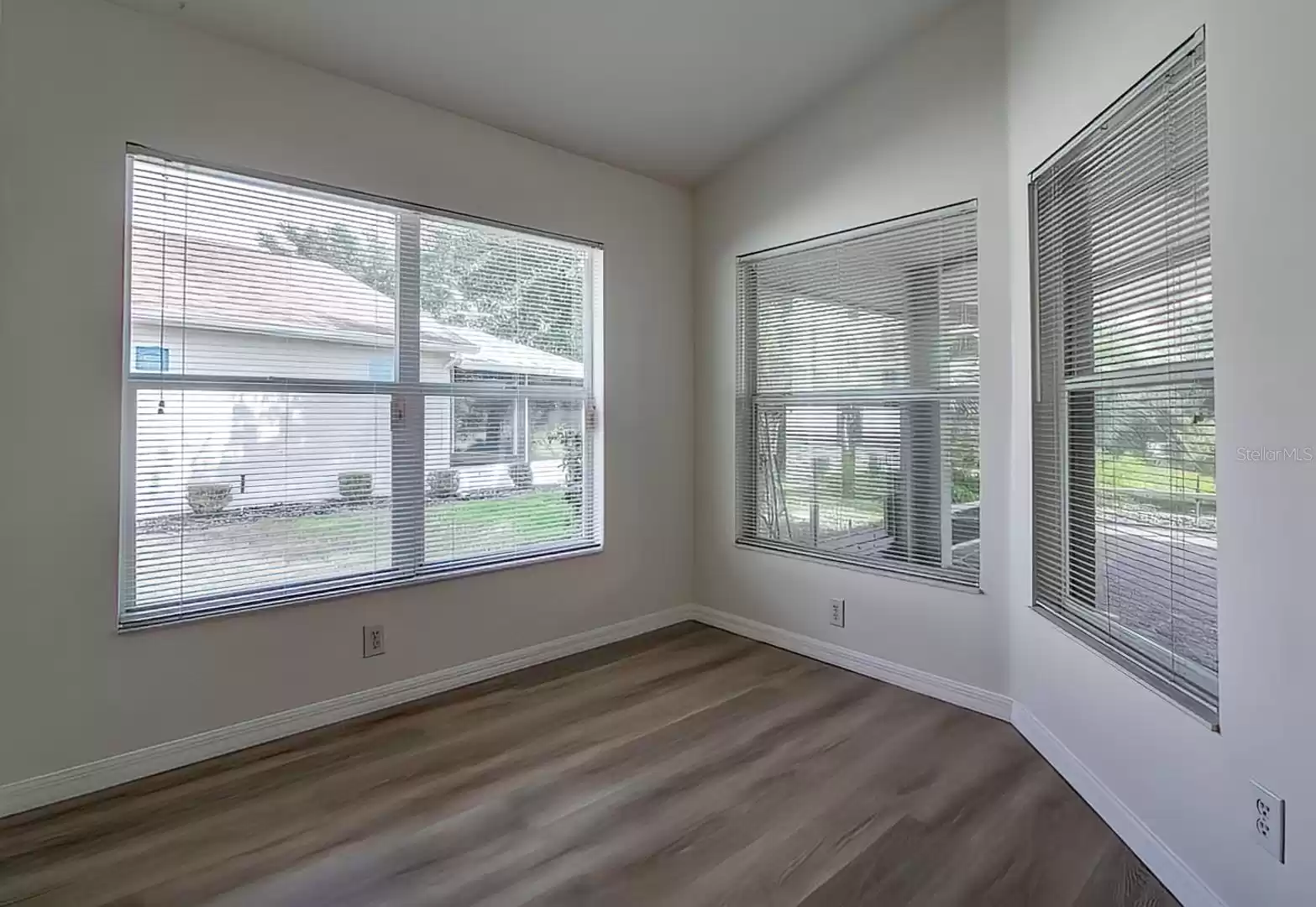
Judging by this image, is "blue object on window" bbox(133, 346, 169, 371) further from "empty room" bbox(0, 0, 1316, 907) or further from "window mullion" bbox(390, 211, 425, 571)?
"window mullion" bbox(390, 211, 425, 571)

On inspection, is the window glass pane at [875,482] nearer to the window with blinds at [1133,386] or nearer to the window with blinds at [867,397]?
the window with blinds at [867,397]

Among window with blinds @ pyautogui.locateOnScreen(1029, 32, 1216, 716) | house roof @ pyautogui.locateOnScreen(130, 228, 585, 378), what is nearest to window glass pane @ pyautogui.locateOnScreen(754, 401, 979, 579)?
window with blinds @ pyautogui.locateOnScreen(1029, 32, 1216, 716)

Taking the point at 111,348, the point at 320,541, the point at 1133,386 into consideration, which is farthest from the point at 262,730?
the point at 1133,386

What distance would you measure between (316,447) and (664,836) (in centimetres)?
196

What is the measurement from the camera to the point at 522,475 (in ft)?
11.4

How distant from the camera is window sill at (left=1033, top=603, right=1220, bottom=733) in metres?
1.69

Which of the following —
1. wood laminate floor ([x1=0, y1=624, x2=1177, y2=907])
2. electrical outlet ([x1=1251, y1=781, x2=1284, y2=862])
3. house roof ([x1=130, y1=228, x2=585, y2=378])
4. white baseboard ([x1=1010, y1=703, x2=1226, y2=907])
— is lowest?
wood laminate floor ([x1=0, y1=624, x2=1177, y2=907])

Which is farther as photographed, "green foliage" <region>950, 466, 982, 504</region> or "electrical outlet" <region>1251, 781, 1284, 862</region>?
"green foliage" <region>950, 466, 982, 504</region>

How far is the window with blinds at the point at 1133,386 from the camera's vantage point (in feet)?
5.79

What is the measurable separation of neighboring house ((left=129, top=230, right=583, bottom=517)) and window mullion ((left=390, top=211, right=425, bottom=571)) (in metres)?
0.04

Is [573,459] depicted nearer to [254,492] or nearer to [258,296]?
[254,492]

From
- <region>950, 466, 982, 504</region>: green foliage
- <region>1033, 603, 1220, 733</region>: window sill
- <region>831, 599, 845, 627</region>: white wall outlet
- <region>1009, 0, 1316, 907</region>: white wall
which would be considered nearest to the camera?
<region>1009, 0, 1316, 907</region>: white wall

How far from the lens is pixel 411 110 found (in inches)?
117

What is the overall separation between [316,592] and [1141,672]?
2847 millimetres
